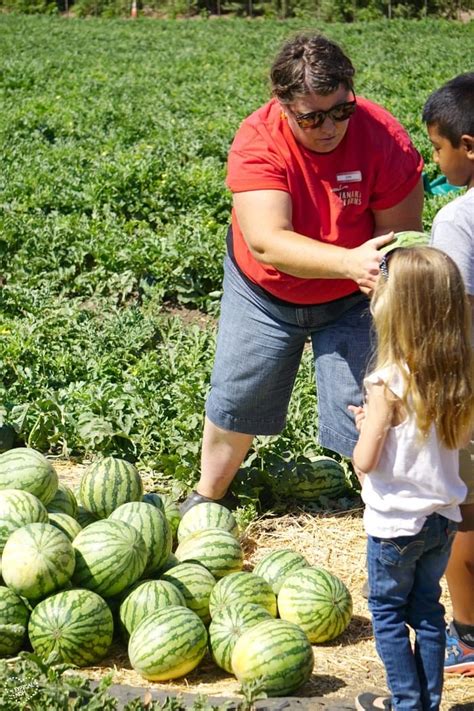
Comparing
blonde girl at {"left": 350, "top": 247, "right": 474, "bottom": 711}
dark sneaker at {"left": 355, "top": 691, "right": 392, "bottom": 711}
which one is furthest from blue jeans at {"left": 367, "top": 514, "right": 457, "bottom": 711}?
dark sneaker at {"left": 355, "top": 691, "right": 392, "bottom": 711}

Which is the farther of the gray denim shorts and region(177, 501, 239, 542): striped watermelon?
region(177, 501, 239, 542): striped watermelon

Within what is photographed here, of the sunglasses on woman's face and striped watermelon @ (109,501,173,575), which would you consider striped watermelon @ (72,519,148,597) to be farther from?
the sunglasses on woman's face

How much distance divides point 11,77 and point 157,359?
16.2 meters

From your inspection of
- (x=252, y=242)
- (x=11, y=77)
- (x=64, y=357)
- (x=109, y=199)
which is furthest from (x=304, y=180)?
(x=11, y=77)

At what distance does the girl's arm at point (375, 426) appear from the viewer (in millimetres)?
3172

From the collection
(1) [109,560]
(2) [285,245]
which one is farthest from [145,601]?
(2) [285,245]

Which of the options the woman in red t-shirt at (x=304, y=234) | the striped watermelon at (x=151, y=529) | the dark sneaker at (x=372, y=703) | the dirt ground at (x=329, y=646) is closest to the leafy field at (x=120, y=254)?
the dirt ground at (x=329, y=646)

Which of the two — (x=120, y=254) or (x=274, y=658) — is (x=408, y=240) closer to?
(x=274, y=658)

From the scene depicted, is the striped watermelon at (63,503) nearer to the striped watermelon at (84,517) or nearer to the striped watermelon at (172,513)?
the striped watermelon at (84,517)

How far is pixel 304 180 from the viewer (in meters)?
4.25

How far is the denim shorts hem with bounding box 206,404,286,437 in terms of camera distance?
15.7 feet

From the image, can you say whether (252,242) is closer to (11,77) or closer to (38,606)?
(38,606)

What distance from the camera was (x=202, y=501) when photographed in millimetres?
5035

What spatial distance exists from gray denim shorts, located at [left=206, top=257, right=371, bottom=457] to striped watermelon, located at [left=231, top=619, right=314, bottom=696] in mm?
1058
